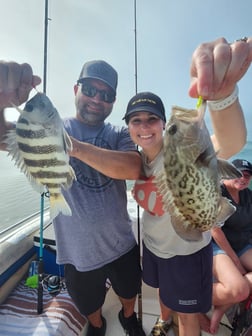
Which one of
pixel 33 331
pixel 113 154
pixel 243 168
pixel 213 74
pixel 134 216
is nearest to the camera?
pixel 213 74

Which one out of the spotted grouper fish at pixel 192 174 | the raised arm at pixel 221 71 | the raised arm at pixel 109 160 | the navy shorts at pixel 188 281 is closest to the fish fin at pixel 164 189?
the spotted grouper fish at pixel 192 174

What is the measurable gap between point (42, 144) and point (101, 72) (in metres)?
1.05

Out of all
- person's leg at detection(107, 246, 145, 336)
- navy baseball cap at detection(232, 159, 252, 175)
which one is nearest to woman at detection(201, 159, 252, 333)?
navy baseball cap at detection(232, 159, 252, 175)

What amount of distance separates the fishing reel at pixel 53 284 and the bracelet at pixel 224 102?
2.21 meters

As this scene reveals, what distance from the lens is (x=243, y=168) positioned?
Result: 2600 mm

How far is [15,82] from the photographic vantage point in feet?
3.70

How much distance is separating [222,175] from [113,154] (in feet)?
2.33

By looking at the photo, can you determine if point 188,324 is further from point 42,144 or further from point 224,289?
point 42,144

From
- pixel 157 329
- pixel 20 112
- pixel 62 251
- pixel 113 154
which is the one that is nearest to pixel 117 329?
pixel 157 329

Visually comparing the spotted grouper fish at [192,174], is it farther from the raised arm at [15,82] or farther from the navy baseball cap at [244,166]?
the navy baseball cap at [244,166]

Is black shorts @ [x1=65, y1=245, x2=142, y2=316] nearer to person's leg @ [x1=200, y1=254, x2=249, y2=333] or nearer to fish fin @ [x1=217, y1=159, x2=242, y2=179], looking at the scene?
person's leg @ [x1=200, y1=254, x2=249, y2=333]

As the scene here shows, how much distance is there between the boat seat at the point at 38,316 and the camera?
70.3 inches

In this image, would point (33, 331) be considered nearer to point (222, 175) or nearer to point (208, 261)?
point (208, 261)

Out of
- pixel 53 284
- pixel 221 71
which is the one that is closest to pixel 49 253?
pixel 53 284
